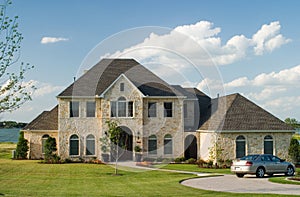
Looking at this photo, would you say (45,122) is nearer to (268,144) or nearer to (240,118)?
(240,118)

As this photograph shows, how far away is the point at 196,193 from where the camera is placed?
19.0 metres

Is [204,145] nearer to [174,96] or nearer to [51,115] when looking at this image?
[174,96]

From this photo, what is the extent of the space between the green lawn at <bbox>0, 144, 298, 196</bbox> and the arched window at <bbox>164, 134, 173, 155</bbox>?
31.3ft

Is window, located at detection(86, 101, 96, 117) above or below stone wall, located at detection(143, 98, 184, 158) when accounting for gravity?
above

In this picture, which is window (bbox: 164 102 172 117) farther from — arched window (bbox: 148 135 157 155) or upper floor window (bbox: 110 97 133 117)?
upper floor window (bbox: 110 97 133 117)

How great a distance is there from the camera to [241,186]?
2170cm

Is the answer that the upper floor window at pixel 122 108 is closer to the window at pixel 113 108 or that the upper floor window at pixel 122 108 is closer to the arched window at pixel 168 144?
the window at pixel 113 108

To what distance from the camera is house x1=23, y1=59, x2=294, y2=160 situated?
121 ft

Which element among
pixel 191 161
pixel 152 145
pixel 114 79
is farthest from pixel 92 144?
pixel 191 161

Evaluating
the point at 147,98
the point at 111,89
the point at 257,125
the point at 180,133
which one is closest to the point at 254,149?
the point at 257,125

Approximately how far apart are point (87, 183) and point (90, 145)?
16.2m

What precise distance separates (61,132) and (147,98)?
784cm

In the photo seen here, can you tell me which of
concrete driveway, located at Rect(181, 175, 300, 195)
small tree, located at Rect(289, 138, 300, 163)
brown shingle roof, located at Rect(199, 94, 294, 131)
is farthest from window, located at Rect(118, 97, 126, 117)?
concrete driveway, located at Rect(181, 175, 300, 195)

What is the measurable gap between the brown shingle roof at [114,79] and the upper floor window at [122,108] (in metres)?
1.69
